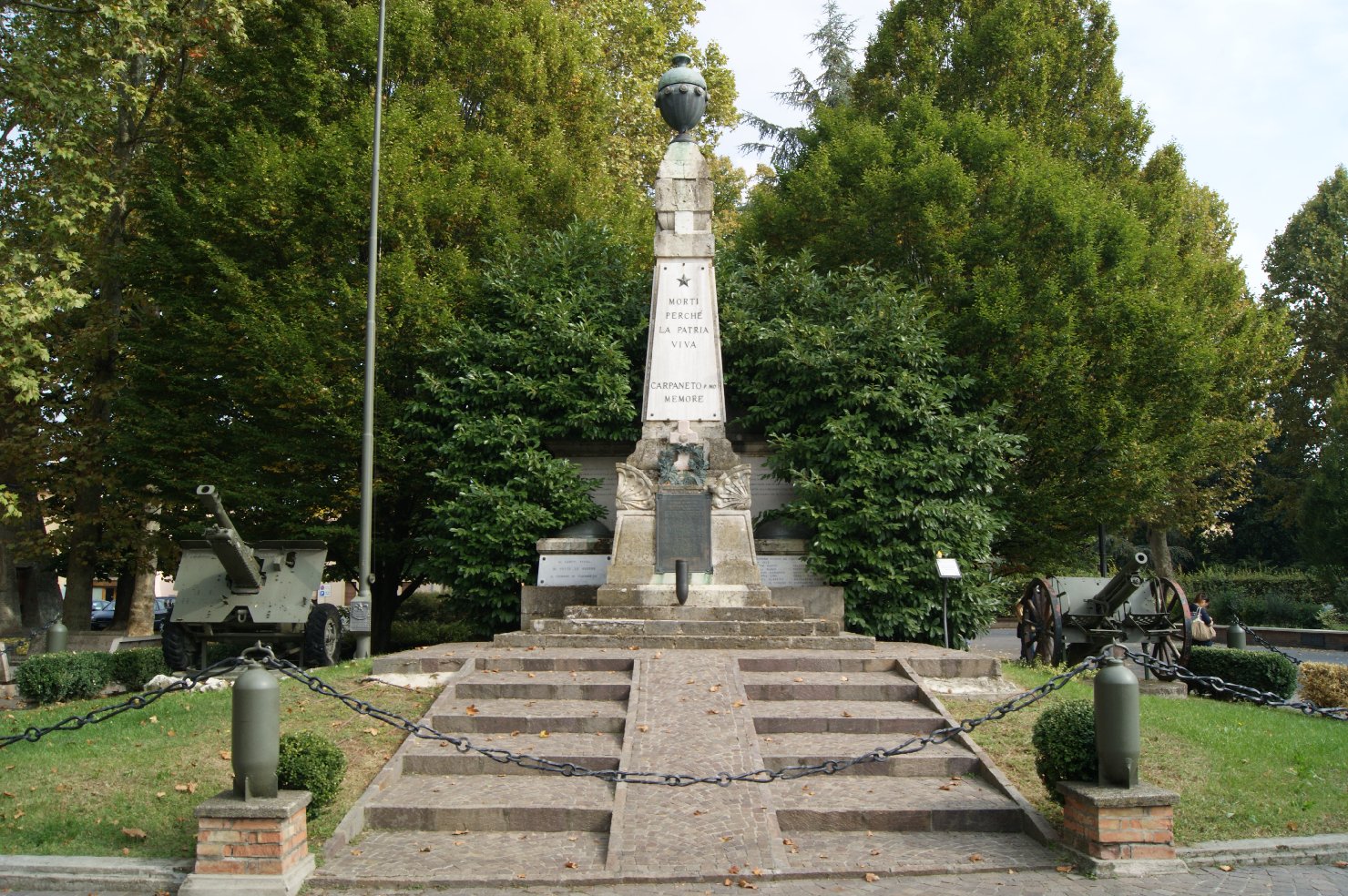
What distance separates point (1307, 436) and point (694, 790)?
34137 mm

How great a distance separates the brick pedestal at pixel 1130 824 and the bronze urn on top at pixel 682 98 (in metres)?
12.3

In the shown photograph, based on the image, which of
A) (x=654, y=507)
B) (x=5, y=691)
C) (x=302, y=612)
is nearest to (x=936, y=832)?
(x=654, y=507)

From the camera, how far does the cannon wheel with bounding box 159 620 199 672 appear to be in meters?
14.7

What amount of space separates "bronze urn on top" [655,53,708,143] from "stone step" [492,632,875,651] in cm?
807

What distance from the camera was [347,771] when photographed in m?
8.41

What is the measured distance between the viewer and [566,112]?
23.7 meters

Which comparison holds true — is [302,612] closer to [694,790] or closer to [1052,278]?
[694,790]

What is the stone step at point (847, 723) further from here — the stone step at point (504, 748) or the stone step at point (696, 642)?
the stone step at point (696, 642)

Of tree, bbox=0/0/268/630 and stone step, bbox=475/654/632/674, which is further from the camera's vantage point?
tree, bbox=0/0/268/630

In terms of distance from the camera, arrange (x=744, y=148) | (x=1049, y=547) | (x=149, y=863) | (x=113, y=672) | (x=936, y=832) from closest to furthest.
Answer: (x=149, y=863)
(x=936, y=832)
(x=113, y=672)
(x=1049, y=547)
(x=744, y=148)

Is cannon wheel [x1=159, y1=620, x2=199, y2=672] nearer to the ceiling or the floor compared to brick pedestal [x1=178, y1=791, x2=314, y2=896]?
nearer to the ceiling

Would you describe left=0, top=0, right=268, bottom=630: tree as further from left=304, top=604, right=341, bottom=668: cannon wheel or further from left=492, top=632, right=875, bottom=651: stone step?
left=492, top=632, right=875, bottom=651: stone step

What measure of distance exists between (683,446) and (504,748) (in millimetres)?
6946

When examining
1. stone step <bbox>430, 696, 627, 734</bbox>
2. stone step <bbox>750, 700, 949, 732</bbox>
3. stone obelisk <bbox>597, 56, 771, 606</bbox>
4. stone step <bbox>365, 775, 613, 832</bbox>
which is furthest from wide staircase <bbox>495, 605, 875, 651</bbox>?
stone step <bbox>365, 775, 613, 832</bbox>
